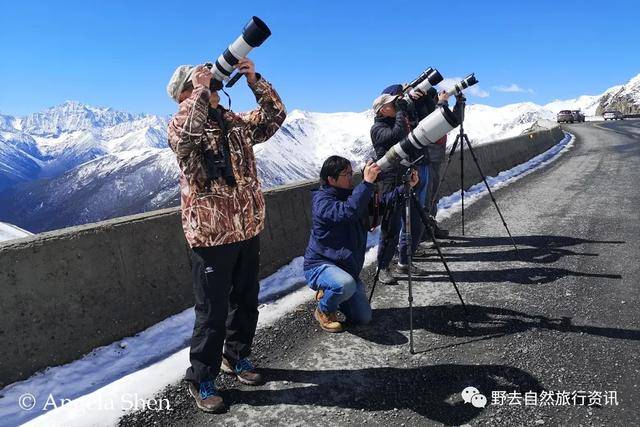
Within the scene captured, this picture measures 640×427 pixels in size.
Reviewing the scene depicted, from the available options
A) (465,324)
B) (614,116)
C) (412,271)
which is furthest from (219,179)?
(614,116)

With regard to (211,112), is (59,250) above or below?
below

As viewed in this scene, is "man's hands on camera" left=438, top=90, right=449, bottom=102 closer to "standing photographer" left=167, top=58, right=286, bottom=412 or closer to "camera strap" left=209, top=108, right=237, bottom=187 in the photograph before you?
"standing photographer" left=167, top=58, right=286, bottom=412

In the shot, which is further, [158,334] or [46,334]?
[158,334]

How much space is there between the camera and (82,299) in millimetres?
4203

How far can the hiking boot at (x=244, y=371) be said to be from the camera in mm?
3791

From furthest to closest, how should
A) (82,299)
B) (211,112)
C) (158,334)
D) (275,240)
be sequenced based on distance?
1. (275,240)
2. (158,334)
3. (82,299)
4. (211,112)

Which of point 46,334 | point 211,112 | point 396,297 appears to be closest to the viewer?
point 211,112

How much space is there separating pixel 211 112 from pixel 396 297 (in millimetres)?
3145

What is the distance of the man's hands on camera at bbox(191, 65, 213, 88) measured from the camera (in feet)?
10.5

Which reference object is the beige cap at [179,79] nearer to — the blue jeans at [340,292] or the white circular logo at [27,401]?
the blue jeans at [340,292]

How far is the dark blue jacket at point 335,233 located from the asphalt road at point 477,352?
2.31 ft

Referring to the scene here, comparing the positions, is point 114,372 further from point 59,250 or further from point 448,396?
point 448,396

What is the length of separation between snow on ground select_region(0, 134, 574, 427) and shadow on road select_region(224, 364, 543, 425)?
74 cm

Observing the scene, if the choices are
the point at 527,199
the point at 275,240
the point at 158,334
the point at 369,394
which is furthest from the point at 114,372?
the point at 527,199
